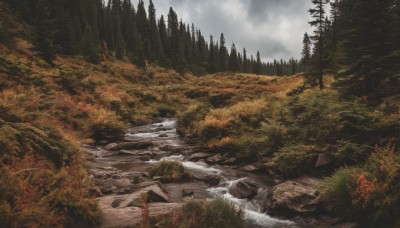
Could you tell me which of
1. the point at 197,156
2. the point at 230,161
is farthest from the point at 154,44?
the point at 230,161

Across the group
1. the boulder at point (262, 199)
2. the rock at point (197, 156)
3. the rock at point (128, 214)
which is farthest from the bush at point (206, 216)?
the rock at point (197, 156)

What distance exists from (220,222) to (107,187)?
494 centimetres

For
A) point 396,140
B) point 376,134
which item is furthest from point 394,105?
point 396,140

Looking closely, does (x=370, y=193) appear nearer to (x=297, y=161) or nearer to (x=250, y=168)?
(x=297, y=161)

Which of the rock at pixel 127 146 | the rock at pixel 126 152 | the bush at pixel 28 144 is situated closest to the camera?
the bush at pixel 28 144

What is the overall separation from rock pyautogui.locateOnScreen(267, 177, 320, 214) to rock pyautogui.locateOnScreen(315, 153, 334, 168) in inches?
40.9

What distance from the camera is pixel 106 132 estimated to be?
20.3 metres

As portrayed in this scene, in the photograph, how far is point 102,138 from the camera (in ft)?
66.2

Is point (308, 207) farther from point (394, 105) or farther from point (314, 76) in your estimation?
point (314, 76)

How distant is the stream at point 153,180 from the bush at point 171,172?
13.4 inches

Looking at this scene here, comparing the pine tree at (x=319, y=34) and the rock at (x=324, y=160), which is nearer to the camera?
the rock at (x=324, y=160)

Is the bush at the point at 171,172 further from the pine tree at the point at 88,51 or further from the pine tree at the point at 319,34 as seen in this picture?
the pine tree at the point at 88,51

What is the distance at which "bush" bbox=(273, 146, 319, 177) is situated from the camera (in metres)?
10.9

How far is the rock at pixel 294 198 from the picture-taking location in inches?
336
